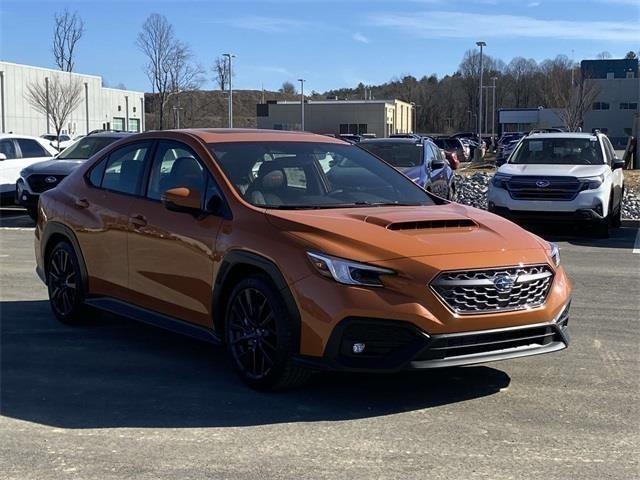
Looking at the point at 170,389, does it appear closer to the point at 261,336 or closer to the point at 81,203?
the point at 261,336

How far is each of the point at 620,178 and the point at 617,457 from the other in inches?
443

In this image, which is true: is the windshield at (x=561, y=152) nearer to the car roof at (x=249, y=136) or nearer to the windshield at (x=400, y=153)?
the windshield at (x=400, y=153)

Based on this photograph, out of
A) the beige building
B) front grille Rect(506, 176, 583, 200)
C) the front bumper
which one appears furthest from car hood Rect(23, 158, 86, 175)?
the beige building

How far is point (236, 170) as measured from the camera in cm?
556

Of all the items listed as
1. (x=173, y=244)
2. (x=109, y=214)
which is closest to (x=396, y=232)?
(x=173, y=244)

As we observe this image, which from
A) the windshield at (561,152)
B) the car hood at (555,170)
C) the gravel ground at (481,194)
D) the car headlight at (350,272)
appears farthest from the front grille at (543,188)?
the car headlight at (350,272)

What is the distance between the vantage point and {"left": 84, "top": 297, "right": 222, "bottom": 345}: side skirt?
536 cm

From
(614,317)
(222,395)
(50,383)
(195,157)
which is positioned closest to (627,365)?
(614,317)

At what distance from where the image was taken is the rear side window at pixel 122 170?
624cm

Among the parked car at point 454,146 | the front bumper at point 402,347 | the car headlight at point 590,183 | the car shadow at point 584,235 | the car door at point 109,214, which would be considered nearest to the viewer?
the front bumper at point 402,347

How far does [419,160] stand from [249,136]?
8.46 m

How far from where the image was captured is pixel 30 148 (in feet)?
58.8

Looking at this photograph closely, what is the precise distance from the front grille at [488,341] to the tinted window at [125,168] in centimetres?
285

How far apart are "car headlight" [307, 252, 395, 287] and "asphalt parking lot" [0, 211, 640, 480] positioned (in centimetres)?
81
